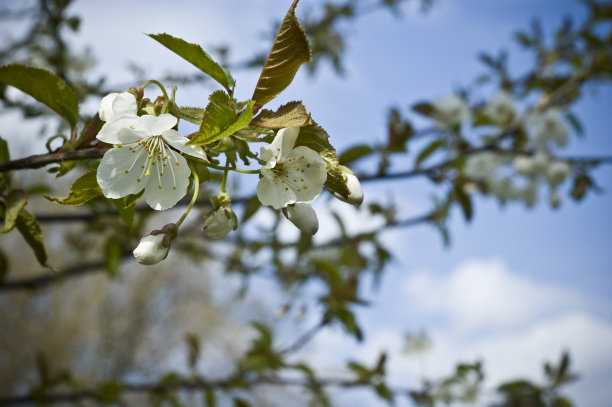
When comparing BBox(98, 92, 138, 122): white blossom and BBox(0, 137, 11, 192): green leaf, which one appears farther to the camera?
BBox(0, 137, 11, 192): green leaf

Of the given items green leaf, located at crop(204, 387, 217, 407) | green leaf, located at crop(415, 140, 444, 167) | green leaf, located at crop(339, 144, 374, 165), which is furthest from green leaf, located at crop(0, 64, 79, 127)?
green leaf, located at crop(204, 387, 217, 407)

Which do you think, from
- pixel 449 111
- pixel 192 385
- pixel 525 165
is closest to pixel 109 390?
pixel 192 385

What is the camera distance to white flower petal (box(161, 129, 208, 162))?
0.47 metres

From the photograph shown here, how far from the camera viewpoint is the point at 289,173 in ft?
1.74

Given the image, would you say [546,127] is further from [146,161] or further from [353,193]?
[146,161]

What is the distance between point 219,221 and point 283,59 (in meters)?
0.20

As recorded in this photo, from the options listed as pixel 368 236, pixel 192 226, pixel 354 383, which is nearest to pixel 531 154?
pixel 368 236

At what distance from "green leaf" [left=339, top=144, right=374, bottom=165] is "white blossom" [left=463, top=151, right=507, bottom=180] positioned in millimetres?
900

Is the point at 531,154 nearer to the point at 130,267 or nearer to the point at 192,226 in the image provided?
the point at 192,226

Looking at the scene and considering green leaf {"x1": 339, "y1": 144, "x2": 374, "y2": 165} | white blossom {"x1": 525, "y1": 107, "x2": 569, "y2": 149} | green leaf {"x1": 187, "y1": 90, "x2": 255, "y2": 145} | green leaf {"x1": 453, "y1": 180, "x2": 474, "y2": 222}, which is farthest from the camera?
white blossom {"x1": 525, "y1": 107, "x2": 569, "y2": 149}

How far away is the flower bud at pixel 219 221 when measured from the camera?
0.53 meters

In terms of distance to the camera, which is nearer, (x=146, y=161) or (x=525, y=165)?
(x=146, y=161)

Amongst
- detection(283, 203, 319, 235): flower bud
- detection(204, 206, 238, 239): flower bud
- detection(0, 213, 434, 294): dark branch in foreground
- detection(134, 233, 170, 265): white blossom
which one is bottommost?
detection(134, 233, 170, 265): white blossom

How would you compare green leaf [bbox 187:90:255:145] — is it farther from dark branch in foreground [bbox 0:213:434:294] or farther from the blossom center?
dark branch in foreground [bbox 0:213:434:294]
